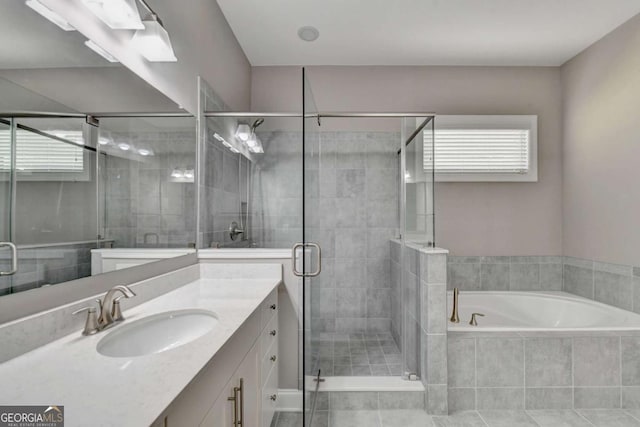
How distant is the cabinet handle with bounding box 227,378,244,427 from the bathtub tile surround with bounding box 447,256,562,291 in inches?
95.8

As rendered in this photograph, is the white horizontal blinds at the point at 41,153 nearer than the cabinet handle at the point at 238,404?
Yes

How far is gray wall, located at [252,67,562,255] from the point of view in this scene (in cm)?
304

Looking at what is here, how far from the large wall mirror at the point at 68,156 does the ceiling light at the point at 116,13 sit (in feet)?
0.46

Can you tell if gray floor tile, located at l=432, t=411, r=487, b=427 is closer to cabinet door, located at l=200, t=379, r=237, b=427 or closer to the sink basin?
cabinet door, located at l=200, t=379, r=237, b=427

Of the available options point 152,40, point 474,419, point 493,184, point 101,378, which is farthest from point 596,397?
point 152,40

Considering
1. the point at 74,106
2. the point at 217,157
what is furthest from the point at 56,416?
the point at 217,157

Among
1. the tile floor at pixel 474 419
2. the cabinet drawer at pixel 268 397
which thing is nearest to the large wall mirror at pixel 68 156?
the cabinet drawer at pixel 268 397

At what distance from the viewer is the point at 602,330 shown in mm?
1985

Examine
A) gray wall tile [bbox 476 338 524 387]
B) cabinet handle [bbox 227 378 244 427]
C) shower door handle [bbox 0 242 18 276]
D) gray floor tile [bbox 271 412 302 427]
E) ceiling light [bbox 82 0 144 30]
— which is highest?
ceiling light [bbox 82 0 144 30]

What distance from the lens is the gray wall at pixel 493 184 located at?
304cm

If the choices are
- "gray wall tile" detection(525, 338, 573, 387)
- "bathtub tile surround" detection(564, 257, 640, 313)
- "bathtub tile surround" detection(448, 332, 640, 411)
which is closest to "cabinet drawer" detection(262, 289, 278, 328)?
"bathtub tile surround" detection(448, 332, 640, 411)

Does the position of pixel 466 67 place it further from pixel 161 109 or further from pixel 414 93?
pixel 161 109

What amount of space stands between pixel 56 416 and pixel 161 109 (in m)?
1.37

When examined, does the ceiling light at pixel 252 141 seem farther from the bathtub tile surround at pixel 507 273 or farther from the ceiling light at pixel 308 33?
the bathtub tile surround at pixel 507 273
